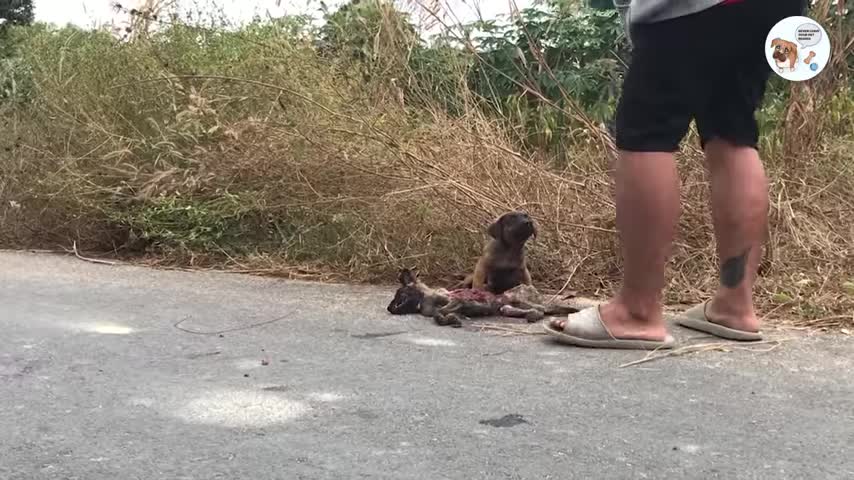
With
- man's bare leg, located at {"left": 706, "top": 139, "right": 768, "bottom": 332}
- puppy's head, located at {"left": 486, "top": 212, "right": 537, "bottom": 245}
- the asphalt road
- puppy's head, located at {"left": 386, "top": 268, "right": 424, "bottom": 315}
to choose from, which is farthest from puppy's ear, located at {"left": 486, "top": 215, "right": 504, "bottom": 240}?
man's bare leg, located at {"left": 706, "top": 139, "right": 768, "bottom": 332}

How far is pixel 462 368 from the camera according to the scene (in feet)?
6.71

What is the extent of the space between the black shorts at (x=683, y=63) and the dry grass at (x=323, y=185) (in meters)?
0.86

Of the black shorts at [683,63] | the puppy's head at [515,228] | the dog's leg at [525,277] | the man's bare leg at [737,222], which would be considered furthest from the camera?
the dog's leg at [525,277]

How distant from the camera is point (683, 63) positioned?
211cm

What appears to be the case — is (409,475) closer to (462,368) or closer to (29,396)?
(462,368)

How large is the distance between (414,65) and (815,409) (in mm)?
2897

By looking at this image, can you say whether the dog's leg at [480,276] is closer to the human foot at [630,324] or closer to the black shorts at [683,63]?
the human foot at [630,324]

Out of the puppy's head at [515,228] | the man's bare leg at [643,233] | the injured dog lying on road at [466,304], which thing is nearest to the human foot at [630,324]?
the man's bare leg at [643,233]

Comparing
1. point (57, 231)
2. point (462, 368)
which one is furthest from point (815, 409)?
point (57, 231)

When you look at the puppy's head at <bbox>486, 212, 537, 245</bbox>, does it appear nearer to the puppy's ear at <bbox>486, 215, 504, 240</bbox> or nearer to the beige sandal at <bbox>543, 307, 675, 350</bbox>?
the puppy's ear at <bbox>486, 215, 504, 240</bbox>

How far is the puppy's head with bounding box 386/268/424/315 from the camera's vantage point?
2693 mm

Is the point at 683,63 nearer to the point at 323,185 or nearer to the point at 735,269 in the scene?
the point at 735,269

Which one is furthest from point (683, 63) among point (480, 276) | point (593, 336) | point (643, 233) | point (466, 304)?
point (480, 276)

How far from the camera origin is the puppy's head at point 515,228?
2818 mm
